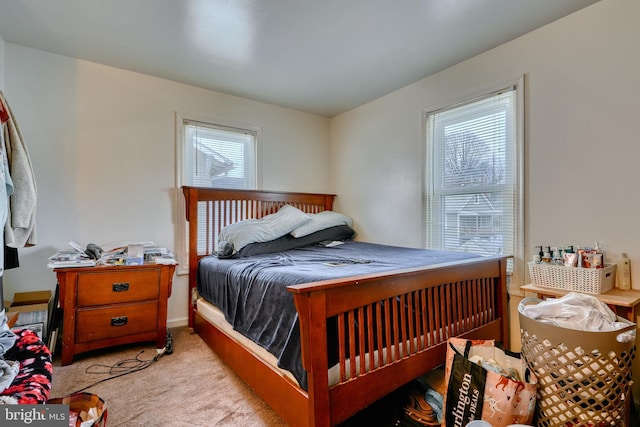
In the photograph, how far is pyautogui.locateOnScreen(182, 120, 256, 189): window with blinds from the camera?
3033 mm

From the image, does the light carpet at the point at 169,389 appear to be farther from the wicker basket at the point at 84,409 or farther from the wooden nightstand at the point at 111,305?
the wicker basket at the point at 84,409

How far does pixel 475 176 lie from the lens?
2539mm

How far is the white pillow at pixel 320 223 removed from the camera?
2.95 metres

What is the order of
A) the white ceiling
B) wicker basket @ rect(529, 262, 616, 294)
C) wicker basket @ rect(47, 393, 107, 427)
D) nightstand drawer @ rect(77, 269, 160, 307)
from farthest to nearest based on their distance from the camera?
1. nightstand drawer @ rect(77, 269, 160, 307)
2. the white ceiling
3. wicker basket @ rect(529, 262, 616, 294)
4. wicker basket @ rect(47, 393, 107, 427)

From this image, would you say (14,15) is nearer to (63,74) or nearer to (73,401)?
(63,74)

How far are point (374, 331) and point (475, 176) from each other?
169 cm

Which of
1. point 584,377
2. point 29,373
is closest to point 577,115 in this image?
point 584,377

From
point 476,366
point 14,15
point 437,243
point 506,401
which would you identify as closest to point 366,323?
point 476,366

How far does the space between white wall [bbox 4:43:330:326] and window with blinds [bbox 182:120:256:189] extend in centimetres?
13

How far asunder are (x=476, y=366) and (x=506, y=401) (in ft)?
0.50

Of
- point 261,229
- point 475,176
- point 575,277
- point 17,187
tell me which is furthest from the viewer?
point 261,229

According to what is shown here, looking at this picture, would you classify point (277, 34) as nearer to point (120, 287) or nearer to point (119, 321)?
point (120, 287)

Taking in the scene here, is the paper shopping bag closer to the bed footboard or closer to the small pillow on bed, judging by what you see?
the bed footboard

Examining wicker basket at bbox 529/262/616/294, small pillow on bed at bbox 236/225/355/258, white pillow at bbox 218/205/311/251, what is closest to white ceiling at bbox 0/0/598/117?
white pillow at bbox 218/205/311/251
